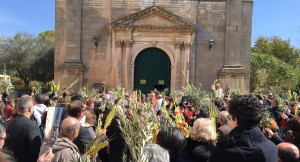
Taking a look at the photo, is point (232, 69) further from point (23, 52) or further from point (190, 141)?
point (23, 52)

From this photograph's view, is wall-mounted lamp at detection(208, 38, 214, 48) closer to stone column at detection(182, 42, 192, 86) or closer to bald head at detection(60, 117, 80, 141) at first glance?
stone column at detection(182, 42, 192, 86)

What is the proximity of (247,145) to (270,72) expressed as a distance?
3713cm

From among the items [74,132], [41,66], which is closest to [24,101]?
[74,132]

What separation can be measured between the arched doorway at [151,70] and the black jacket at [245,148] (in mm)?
17164

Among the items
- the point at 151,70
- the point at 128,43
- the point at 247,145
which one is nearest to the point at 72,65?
the point at 128,43

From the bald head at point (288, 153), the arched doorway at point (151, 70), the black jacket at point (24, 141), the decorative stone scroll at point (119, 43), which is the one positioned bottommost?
the black jacket at point (24, 141)

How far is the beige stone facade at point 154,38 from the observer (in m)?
19.5

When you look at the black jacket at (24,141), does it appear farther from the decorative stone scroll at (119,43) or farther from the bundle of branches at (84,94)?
the decorative stone scroll at (119,43)

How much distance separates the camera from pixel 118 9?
19797 mm

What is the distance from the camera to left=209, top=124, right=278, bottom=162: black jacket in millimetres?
2816

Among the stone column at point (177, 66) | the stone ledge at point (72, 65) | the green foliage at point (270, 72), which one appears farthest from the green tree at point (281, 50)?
the stone ledge at point (72, 65)

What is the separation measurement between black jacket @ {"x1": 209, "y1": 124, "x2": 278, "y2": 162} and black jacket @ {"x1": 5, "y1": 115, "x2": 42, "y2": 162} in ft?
8.20

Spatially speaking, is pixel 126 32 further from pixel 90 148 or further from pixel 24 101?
pixel 90 148

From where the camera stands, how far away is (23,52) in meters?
32.7
